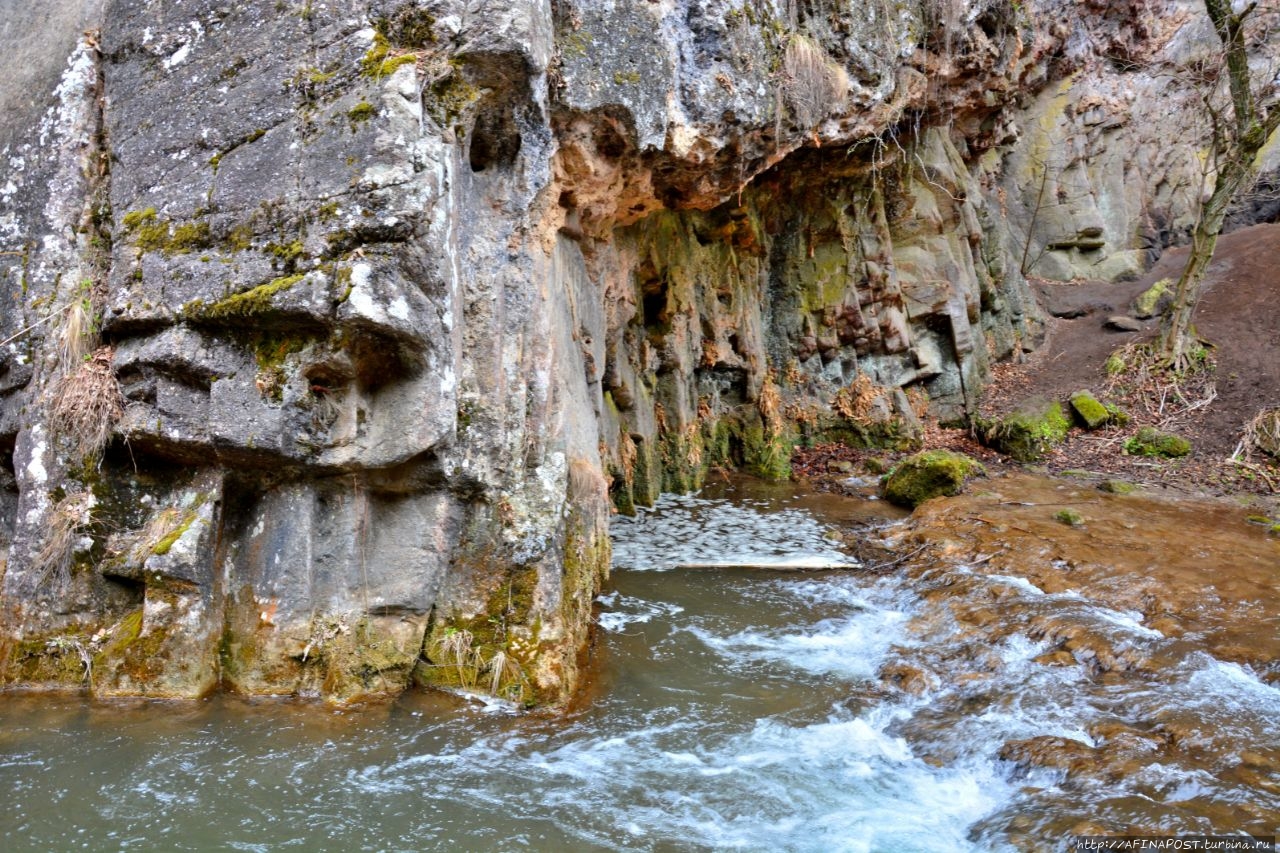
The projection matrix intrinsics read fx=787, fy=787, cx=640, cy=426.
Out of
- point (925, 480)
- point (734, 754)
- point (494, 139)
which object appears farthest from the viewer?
point (925, 480)

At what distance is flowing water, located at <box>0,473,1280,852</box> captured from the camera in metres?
3.57

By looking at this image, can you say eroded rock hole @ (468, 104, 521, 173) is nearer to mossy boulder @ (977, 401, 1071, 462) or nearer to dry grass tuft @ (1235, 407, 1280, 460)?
mossy boulder @ (977, 401, 1071, 462)

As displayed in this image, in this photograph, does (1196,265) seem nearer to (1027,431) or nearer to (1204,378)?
(1204,378)

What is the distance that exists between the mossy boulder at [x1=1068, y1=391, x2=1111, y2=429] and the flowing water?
7618mm

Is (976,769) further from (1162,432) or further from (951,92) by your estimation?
(951,92)

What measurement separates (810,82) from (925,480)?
509cm

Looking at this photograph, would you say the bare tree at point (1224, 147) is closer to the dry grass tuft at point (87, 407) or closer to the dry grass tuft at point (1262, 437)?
the dry grass tuft at point (1262, 437)

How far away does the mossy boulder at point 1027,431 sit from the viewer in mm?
12234

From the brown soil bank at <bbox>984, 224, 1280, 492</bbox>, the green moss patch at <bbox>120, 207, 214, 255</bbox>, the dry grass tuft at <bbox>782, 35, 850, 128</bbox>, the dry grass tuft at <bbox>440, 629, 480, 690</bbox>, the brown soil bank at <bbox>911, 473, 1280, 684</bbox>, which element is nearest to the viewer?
the green moss patch at <bbox>120, 207, 214, 255</bbox>

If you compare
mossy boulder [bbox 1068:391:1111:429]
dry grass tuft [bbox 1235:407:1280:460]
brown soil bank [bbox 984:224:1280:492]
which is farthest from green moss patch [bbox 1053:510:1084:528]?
mossy boulder [bbox 1068:391:1111:429]

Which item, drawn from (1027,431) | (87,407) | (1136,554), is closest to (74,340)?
(87,407)

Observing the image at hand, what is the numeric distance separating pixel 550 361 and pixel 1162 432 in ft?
35.3

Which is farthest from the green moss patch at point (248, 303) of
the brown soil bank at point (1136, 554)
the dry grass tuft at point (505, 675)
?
the brown soil bank at point (1136, 554)

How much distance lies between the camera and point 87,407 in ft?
15.0
